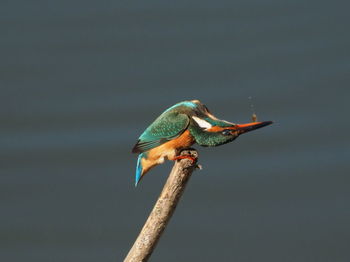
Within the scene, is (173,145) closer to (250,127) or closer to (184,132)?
(184,132)

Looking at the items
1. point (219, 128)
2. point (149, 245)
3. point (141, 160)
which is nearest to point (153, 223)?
point (149, 245)

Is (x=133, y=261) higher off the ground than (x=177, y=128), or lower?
lower

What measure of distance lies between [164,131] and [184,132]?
53 millimetres

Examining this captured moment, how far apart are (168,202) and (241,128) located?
0.92ft

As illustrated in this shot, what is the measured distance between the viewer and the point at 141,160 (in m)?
1.67

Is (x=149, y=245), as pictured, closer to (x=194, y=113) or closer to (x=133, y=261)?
(x=133, y=261)

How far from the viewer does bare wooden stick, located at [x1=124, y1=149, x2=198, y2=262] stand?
5.15 feet

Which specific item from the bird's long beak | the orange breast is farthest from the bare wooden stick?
the bird's long beak

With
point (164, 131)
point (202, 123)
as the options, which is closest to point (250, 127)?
point (202, 123)

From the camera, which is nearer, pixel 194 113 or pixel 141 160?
pixel 194 113

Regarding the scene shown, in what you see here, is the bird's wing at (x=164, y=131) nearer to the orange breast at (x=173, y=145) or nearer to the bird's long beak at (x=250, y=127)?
the orange breast at (x=173, y=145)

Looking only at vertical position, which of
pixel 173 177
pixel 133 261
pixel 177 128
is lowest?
pixel 133 261

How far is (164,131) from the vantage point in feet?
5.17

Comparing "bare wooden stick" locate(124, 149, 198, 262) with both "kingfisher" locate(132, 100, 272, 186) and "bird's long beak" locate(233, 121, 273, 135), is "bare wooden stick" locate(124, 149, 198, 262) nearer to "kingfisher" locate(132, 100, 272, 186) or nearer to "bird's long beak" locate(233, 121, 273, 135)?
"kingfisher" locate(132, 100, 272, 186)
